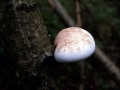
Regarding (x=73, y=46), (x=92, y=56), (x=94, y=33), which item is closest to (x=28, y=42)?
→ (x=73, y=46)

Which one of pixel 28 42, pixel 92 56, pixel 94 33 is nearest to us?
pixel 28 42

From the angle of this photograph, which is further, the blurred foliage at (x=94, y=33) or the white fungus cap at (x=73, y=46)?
the blurred foliage at (x=94, y=33)

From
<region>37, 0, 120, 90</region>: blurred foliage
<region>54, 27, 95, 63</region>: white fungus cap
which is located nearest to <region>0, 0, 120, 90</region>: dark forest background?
<region>37, 0, 120, 90</region>: blurred foliage

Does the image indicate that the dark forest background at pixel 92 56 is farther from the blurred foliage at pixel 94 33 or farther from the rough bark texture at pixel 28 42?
the rough bark texture at pixel 28 42

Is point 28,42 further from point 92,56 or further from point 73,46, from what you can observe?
point 92,56

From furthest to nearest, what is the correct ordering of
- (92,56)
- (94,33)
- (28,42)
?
(94,33)
(92,56)
(28,42)

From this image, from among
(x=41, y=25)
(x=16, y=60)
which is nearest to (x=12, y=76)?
(x=16, y=60)

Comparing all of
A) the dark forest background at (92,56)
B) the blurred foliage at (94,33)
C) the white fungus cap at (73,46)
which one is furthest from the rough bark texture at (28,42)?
the blurred foliage at (94,33)
